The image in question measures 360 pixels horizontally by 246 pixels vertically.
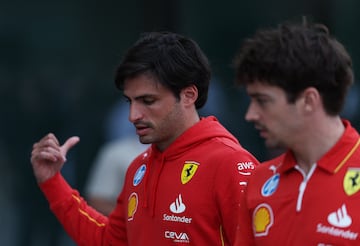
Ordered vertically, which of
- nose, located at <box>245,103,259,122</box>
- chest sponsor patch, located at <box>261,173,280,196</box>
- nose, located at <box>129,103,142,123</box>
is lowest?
chest sponsor patch, located at <box>261,173,280,196</box>

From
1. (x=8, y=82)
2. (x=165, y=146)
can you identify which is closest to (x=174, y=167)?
(x=165, y=146)

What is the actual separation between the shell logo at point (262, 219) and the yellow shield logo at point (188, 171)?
25.2 inches

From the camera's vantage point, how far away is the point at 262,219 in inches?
152

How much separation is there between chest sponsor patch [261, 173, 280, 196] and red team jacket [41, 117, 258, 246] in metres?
0.45

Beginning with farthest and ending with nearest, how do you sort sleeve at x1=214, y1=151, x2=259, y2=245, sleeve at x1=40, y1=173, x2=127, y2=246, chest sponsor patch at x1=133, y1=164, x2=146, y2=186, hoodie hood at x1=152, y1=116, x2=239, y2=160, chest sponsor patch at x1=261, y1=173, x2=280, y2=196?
sleeve at x1=40, y1=173, x2=127, y2=246 < chest sponsor patch at x1=133, y1=164, x2=146, y2=186 < hoodie hood at x1=152, y1=116, x2=239, y2=160 < sleeve at x1=214, y1=151, x2=259, y2=245 < chest sponsor patch at x1=261, y1=173, x2=280, y2=196

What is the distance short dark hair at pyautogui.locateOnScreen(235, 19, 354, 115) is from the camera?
146 inches

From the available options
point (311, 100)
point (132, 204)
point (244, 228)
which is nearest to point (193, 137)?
point (132, 204)

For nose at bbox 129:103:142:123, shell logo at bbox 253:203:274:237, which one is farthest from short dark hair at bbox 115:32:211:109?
shell logo at bbox 253:203:274:237

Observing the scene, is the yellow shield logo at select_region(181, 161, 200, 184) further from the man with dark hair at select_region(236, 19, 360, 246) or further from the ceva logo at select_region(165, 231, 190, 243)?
the man with dark hair at select_region(236, 19, 360, 246)

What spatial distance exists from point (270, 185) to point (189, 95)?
88 cm

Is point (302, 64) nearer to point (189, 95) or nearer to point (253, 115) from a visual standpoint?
point (253, 115)

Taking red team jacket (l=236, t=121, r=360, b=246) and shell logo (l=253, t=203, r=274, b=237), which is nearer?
red team jacket (l=236, t=121, r=360, b=246)

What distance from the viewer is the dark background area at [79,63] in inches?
311

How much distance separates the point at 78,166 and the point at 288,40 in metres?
4.47
